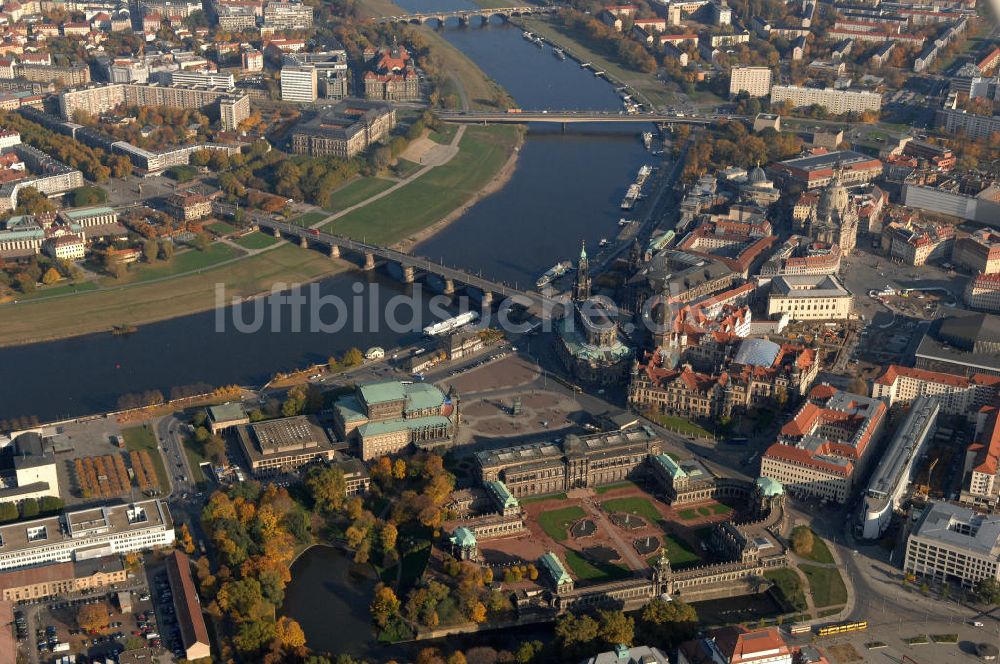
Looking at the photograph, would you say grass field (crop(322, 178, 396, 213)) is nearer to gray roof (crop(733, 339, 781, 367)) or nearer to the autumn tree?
gray roof (crop(733, 339, 781, 367))

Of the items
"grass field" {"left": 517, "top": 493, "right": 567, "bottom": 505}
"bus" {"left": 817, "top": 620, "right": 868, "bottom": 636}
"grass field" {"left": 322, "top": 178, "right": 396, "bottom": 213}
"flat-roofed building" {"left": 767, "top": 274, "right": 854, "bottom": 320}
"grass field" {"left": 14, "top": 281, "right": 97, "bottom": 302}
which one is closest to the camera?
"bus" {"left": 817, "top": 620, "right": 868, "bottom": 636}

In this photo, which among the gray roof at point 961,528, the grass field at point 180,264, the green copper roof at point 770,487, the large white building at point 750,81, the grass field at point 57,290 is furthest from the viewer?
the large white building at point 750,81

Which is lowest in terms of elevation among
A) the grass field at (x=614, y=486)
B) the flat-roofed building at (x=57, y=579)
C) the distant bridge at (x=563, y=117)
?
the flat-roofed building at (x=57, y=579)

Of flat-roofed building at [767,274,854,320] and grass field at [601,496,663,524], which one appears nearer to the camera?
grass field at [601,496,663,524]

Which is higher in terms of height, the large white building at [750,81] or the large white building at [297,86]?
the large white building at [750,81]

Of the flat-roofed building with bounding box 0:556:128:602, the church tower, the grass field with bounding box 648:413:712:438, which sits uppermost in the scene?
the church tower

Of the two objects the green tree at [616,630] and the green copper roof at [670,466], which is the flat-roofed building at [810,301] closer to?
the green copper roof at [670,466]

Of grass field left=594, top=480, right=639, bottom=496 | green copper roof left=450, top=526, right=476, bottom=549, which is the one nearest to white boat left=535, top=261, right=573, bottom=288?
grass field left=594, top=480, right=639, bottom=496

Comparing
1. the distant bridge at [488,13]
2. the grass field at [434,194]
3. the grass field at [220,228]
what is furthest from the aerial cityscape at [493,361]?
the distant bridge at [488,13]
